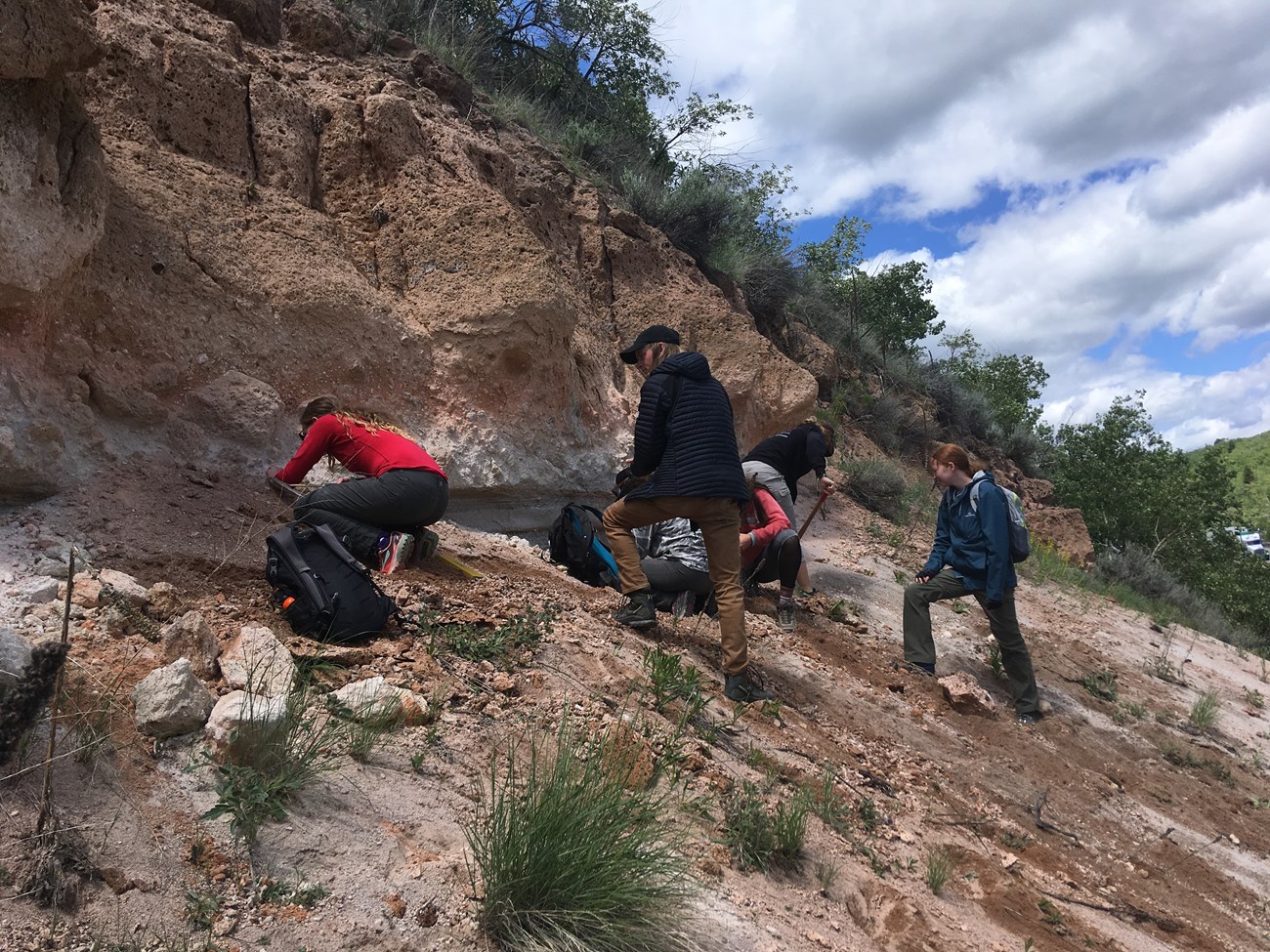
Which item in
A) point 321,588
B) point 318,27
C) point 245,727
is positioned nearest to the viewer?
point 245,727

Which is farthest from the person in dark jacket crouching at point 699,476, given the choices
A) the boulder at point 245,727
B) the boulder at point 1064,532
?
the boulder at point 1064,532

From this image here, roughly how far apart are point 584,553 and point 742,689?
178 centimetres

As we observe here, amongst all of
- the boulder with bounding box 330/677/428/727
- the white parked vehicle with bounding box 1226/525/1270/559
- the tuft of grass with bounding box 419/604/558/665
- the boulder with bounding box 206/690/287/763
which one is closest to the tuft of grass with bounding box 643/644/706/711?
the tuft of grass with bounding box 419/604/558/665

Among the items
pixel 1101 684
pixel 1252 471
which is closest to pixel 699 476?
pixel 1101 684

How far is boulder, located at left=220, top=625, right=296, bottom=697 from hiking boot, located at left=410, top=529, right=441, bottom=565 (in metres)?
1.50

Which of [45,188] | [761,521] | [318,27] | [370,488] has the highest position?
[318,27]

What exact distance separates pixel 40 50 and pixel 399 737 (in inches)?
129

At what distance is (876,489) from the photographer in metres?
11.3

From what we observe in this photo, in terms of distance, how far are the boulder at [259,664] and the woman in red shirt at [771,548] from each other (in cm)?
371

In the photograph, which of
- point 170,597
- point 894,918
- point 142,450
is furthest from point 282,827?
point 142,450

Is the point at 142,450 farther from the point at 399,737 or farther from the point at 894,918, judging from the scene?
the point at 894,918

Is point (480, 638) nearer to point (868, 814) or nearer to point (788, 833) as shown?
point (788, 833)

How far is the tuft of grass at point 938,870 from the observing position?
322 cm

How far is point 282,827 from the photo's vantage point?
2223 millimetres
